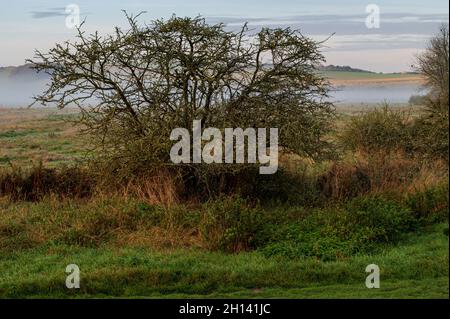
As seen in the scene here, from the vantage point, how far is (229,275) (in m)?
10.4

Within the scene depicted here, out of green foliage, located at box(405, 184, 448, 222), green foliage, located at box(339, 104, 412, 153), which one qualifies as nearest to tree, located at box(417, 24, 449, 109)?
green foliage, located at box(339, 104, 412, 153)

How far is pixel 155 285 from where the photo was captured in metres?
10.3

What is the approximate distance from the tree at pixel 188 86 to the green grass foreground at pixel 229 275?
18.1 ft

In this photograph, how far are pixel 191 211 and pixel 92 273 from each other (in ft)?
13.3

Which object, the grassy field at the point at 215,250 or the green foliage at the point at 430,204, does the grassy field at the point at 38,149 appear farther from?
the green foliage at the point at 430,204

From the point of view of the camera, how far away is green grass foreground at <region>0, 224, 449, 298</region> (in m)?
9.78

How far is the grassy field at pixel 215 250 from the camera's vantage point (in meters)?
10.1

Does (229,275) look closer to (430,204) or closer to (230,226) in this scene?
(230,226)

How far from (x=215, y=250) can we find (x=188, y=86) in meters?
6.51

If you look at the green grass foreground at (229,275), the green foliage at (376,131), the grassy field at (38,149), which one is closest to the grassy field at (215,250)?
the green grass foreground at (229,275)

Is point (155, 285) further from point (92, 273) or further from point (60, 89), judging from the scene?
point (60, 89)

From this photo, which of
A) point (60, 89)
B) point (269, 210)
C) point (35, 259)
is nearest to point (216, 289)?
point (35, 259)
